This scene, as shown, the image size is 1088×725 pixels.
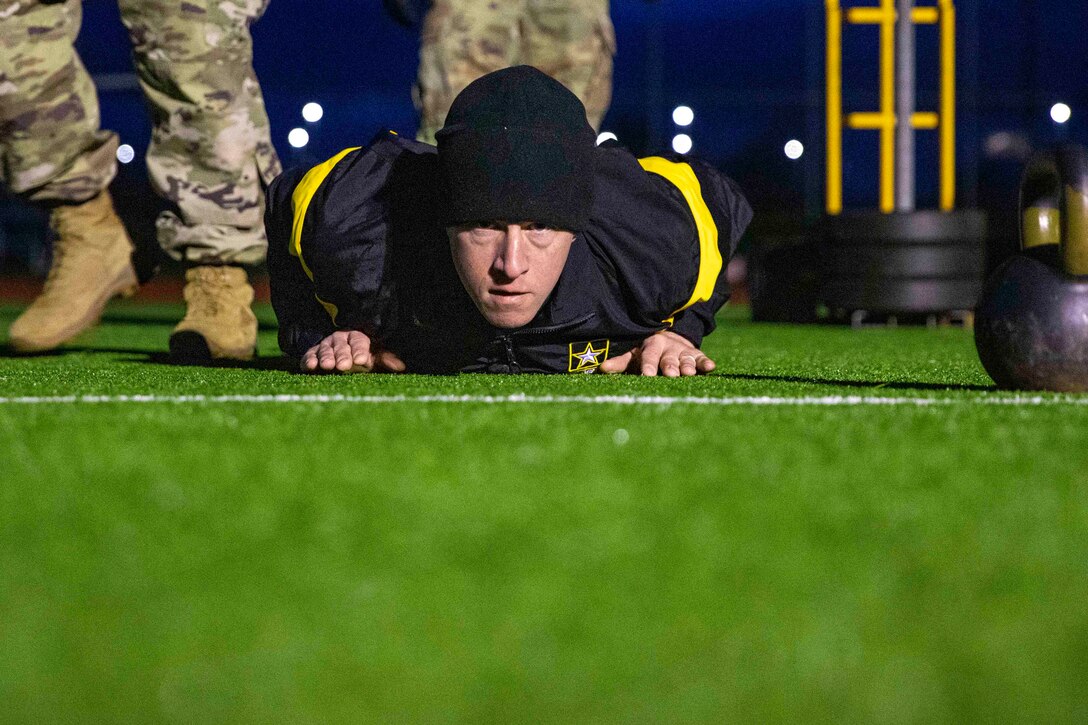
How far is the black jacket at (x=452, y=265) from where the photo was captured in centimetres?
250

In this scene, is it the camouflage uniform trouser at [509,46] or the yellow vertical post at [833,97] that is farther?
the yellow vertical post at [833,97]

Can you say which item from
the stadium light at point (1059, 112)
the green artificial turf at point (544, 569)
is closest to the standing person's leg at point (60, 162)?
the green artificial turf at point (544, 569)

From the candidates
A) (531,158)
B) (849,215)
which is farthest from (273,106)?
(531,158)

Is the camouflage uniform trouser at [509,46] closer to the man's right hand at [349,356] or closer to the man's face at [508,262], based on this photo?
the man's right hand at [349,356]

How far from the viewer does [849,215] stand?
620cm

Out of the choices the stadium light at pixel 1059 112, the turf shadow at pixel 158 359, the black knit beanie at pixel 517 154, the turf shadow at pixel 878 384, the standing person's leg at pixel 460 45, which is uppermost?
the stadium light at pixel 1059 112

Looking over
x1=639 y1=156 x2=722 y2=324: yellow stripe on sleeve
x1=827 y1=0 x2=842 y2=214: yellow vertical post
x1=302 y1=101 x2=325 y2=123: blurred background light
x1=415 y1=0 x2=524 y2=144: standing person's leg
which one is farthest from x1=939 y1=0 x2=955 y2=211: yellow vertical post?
x1=302 y1=101 x2=325 y2=123: blurred background light

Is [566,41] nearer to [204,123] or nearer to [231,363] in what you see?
[204,123]

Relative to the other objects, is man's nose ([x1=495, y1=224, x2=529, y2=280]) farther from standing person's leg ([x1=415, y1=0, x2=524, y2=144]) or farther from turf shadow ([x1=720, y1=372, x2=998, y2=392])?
standing person's leg ([x1=415, y1=0, x2=524, y2=144])

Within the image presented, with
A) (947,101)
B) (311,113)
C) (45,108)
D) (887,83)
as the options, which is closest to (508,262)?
(45,108)

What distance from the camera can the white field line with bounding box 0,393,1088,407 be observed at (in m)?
1.97

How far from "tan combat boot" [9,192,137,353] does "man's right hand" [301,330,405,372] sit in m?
1.04

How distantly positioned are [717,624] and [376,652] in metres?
0.23

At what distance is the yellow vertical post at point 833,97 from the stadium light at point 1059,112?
40.5ft
